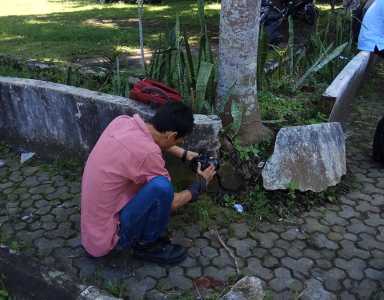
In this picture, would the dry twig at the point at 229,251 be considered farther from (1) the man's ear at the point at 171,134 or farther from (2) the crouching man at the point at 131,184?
(1) the man's ear at the point at 171,134

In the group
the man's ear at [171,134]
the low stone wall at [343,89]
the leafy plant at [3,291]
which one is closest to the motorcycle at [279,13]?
the low stone wall at [343,89]

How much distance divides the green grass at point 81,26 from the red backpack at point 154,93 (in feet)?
6.30

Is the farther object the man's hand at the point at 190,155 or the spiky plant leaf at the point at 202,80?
the spiky plant leaf at the point at 202,80

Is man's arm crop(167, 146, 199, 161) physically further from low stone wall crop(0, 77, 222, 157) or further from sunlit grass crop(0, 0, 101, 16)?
sunlit grass crop(0, 0, 101, 16)

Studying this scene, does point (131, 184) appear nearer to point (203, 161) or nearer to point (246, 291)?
point (203, 161)

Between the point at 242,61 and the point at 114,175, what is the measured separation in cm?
151

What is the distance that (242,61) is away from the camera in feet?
12.3

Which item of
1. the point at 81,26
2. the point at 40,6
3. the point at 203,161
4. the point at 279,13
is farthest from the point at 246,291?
the point at 40,6

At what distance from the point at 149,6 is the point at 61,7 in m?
2.28

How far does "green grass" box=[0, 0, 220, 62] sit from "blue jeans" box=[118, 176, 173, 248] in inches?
119

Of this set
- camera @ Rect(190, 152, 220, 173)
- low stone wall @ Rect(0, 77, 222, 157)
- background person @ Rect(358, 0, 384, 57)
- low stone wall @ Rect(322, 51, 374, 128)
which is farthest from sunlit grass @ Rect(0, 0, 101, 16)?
camera @ Rect(190, 152, 220, 173)

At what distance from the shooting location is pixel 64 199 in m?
3.83

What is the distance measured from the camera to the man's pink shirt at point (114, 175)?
272 cm

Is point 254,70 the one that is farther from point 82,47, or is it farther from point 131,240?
point 82,47
